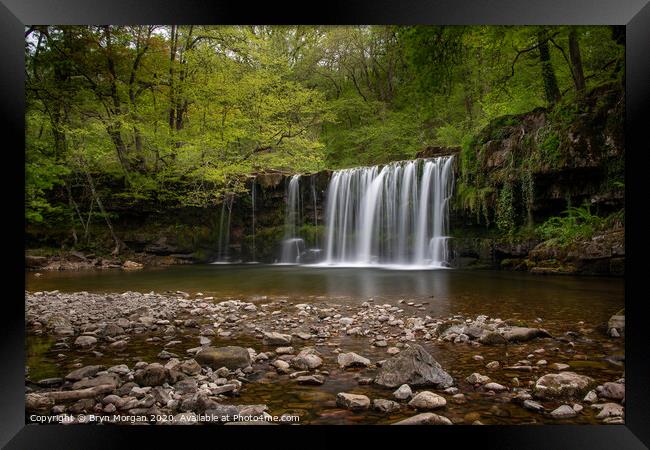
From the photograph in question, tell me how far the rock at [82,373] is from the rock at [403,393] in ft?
6.11

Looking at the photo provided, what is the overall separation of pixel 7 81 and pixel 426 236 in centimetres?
910

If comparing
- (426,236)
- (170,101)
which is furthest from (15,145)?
(426,236)

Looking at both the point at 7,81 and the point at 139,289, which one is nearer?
the point at 7,81

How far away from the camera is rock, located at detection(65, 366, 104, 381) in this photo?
2.15 metres

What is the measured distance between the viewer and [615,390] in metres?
1.86

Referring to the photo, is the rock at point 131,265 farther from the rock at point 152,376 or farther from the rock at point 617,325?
the rock at point 617,325

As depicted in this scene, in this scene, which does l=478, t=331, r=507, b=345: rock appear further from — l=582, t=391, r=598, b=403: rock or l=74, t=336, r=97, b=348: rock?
l=74, t=336, r=97, b=348: rock

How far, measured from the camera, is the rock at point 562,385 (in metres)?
1.84

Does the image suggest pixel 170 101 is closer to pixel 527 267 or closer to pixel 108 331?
pixel 108 331

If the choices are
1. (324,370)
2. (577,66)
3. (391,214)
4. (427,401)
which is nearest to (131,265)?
(391,214)

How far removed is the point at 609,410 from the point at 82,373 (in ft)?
9.70

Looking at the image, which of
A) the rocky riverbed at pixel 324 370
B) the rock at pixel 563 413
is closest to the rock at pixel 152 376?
the rocky riverbed at pixel 324 370

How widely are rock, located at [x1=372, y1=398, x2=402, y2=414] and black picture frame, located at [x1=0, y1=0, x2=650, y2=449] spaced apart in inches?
8.0

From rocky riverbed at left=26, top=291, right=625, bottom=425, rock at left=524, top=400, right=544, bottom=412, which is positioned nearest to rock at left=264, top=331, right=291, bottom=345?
rocky riverbed at left=26, top=291, right=625, bottom=425
